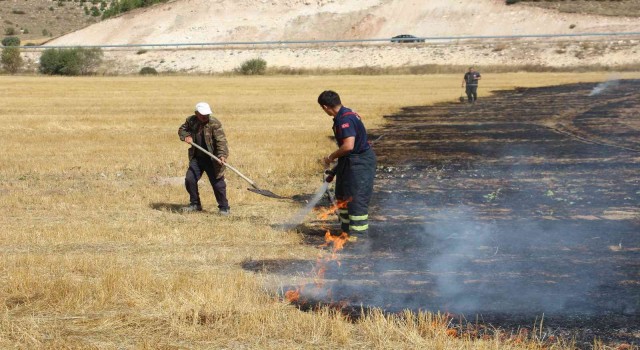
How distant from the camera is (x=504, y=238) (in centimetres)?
971

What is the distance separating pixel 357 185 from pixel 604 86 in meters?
36.2

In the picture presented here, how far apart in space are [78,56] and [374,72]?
24.2 meters

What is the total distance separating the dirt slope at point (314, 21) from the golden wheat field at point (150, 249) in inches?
2539

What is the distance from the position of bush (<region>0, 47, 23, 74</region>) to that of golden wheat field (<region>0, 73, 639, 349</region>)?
48.5 meters

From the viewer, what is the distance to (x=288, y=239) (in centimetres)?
977

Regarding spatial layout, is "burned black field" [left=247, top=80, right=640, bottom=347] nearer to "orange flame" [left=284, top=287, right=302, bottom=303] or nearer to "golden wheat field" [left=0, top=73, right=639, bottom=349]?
"orange flame" [left=284, top=287, right=302, bottom=303]

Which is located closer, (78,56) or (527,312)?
(527,312)

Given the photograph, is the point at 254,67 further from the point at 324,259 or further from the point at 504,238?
the point at 324,259

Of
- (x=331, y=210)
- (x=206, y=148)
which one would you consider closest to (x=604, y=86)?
(x=331, y=210)

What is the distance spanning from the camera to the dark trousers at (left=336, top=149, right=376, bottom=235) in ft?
30.7

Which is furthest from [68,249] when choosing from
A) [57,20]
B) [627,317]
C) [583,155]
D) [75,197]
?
[57,20]

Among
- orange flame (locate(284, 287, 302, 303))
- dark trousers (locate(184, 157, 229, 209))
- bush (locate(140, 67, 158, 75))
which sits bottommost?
bush (locate(140, 67, 158, 75))

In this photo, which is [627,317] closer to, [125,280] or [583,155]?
[125,280]

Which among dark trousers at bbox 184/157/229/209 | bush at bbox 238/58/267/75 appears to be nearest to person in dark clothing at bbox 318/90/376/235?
dark trousers at bbox 184/157/229/209
